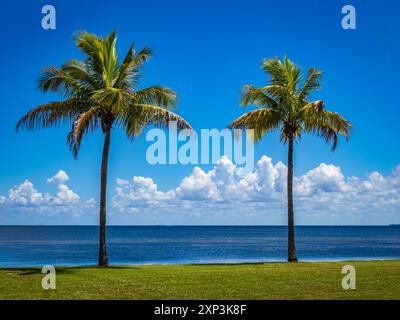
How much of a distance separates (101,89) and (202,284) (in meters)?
9.70

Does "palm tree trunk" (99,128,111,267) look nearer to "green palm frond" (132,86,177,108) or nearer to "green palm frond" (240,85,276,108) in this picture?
"green palm frond" (132,86,177,108)

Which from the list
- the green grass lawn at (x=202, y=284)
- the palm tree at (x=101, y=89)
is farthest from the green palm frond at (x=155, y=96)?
the green grass lawn at (x=202, y=284)

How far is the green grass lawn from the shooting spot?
1447 cm

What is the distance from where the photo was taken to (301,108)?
25.8 m

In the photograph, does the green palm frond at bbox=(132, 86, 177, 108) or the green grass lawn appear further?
the green palm frond at bbox=(132, 86, 177, 108)

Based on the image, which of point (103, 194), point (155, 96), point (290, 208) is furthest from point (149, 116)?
point (290, 208)

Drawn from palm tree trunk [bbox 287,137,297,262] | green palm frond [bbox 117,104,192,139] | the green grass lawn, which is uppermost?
green palm frond [bbox 117,104,192,139]

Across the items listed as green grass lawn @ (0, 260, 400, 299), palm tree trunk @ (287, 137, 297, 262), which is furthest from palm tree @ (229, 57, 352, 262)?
green grass lawn @ (0, 260, 400, 299)

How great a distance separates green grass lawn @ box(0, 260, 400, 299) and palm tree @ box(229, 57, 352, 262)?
290 inches

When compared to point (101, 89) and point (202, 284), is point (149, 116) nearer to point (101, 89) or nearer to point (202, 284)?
point (101, 89)
